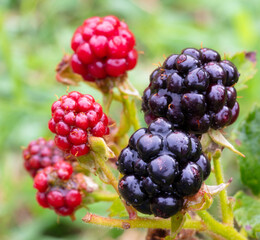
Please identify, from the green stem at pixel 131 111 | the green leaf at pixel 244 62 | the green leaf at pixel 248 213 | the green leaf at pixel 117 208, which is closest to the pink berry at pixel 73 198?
the green leaf at pixel 117 208

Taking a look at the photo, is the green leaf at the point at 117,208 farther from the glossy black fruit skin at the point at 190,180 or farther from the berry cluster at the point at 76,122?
the glossy black fruit skin at the point at 190,180

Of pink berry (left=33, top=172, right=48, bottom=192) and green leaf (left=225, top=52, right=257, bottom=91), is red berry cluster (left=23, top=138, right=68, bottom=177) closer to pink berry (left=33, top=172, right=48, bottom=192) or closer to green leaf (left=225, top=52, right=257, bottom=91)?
pink berry (left=33, top=172, right=48, bottom=192)

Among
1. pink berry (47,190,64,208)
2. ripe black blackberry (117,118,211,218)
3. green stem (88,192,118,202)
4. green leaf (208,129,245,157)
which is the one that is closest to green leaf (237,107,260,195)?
green leaf (208,129,245,157)

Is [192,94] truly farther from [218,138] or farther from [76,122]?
[76,122]

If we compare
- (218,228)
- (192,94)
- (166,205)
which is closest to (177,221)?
(166,205)

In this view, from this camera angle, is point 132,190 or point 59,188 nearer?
point 132,190
